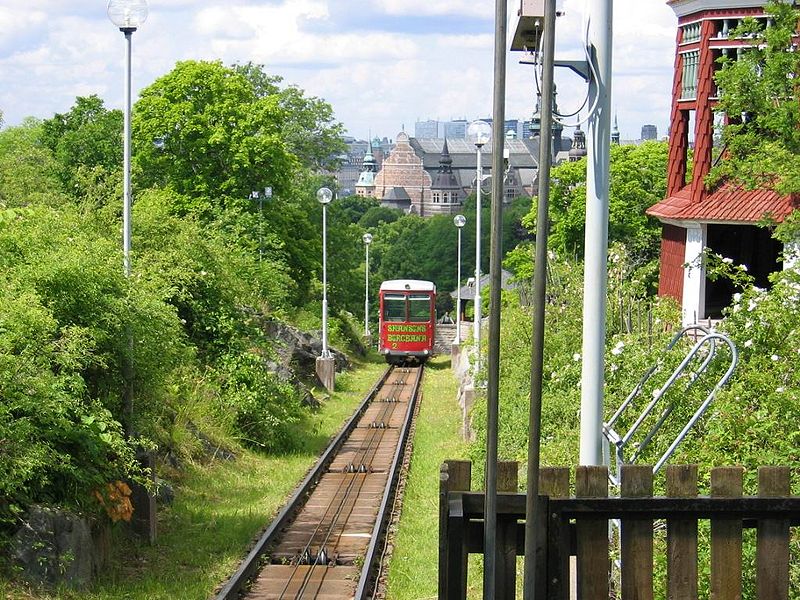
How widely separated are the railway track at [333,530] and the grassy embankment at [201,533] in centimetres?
31

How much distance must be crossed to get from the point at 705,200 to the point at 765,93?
17.9 feet

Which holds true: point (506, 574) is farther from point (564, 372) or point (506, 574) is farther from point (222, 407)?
point (222, 407)

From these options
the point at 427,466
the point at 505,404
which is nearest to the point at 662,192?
the point at 427,466

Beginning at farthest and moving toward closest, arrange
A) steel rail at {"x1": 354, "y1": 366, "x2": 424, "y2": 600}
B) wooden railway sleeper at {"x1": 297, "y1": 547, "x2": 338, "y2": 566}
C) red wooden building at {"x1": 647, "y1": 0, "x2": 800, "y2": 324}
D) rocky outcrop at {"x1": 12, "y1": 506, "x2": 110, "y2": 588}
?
1. red wooden building at {"x1": 647, "y1": 0, "x2": 800, "y2": 324}
2. wooden railway sleeper at {"x1": 297, "y1": 547, "x2": 338, "y2": 566}
3. steel rail at {"x1": 354, "y1": 366, "x2": 424, "y2": 600}
4. rocky outcrop at {"x1": 12, "y1": 506, "x2": 110, "y2": 588}

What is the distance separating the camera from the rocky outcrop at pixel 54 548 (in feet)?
38.7

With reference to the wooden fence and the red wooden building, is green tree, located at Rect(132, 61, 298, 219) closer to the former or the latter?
the red wooden building

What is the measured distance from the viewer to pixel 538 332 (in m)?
5.61

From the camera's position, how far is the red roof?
2492 cm

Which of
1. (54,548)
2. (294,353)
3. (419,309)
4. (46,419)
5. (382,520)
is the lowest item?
(382,520)

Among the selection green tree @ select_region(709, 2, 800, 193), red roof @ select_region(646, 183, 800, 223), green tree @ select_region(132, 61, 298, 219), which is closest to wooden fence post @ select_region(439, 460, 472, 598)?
green tree @ select_region(709, 2, 800, 193)

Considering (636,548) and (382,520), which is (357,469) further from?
(636,548)

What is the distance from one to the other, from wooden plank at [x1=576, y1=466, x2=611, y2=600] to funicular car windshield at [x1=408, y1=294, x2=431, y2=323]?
139 feet

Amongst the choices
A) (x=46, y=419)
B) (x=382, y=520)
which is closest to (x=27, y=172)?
(x=382, y=520)

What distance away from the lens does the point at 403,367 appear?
50.0 metres
